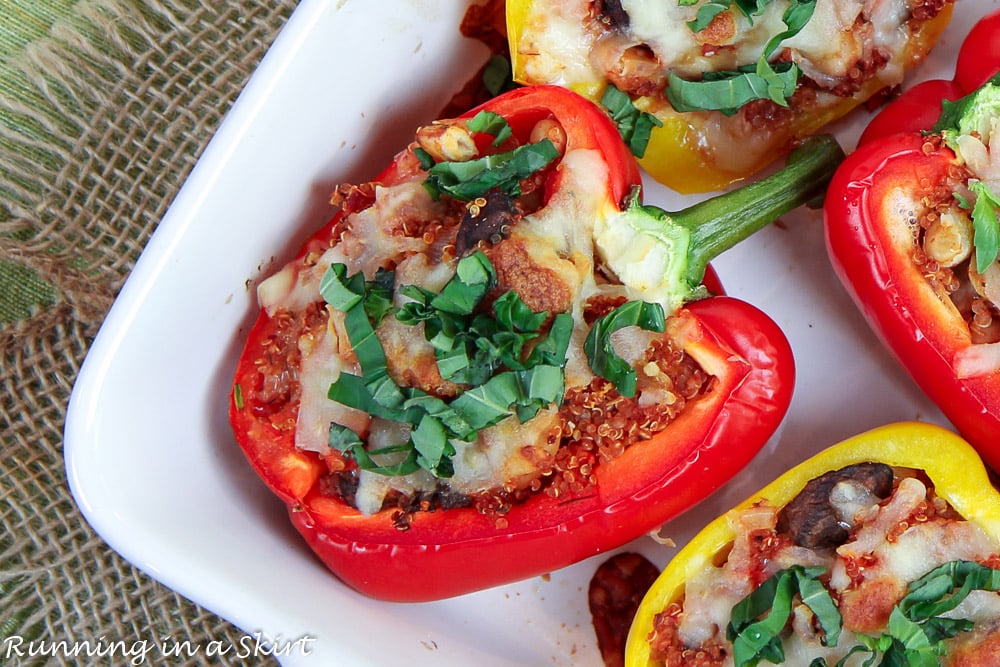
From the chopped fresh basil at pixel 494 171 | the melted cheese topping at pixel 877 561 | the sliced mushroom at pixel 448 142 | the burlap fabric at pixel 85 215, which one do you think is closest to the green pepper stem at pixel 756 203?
the chopped fresh basil at pixel 494 171

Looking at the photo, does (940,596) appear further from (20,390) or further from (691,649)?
(20,390)

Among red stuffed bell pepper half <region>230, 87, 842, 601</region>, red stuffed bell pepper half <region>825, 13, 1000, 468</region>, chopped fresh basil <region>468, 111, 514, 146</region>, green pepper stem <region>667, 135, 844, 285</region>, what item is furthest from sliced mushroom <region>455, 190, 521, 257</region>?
red stuffed bell pepper half <region>825, 13, 1000, 468</region>

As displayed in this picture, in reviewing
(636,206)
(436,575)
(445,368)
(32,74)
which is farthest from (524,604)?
(32,74)

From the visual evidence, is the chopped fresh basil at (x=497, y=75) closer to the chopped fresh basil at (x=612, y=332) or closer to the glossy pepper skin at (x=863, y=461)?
the chopped fresh basil at (x=612, y=332)

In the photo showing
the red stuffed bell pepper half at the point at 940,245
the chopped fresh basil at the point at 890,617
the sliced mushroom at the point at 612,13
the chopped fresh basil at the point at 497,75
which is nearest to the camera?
the chopped fresh basil at the point at 890,617

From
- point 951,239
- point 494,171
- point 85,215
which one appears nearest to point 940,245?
point 951,239

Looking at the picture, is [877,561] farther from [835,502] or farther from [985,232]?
[985,232]
